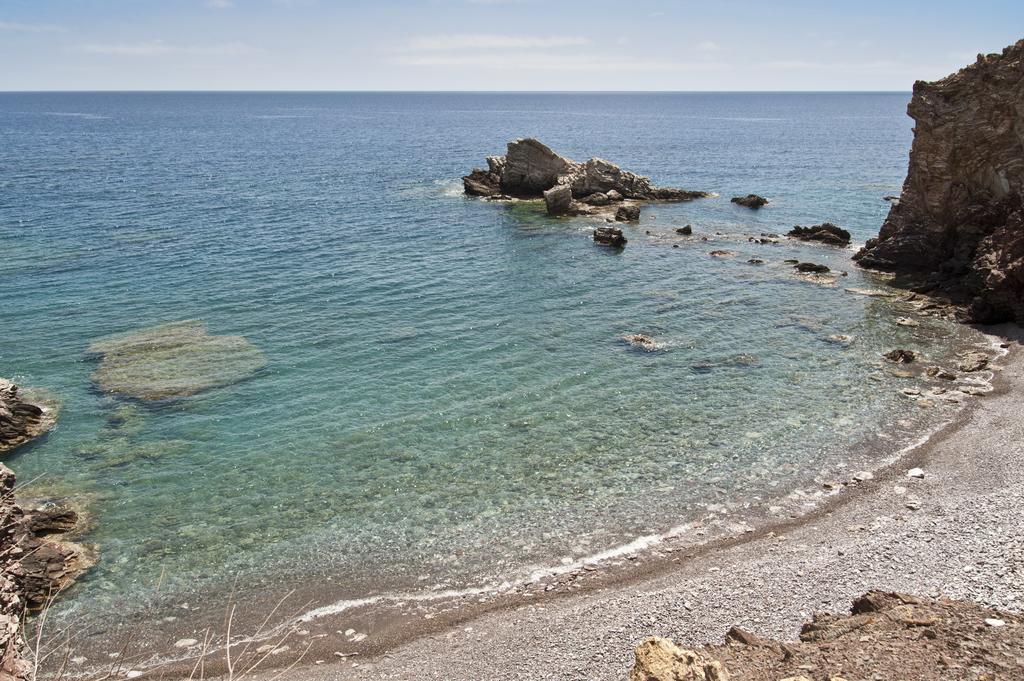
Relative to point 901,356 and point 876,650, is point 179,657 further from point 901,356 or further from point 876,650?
point 901,356

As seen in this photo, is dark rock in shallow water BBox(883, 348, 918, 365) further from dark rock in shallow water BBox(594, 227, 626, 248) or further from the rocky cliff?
the rocky cliff

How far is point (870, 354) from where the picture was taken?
112ft

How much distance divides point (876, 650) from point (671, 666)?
459 centimetres

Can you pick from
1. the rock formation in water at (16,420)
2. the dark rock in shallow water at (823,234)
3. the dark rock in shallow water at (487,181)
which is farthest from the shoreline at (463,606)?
the dark rock in shallow water at (487,181)

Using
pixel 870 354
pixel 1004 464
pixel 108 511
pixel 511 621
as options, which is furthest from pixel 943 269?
pixel 108 511

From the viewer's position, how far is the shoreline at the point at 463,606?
16844mm

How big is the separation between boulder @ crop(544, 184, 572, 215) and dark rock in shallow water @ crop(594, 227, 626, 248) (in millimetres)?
10989

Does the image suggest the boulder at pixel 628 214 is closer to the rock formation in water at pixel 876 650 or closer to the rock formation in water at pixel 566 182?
the rock formation in water at pixel 566 182

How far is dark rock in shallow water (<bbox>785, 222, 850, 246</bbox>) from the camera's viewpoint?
184 ft

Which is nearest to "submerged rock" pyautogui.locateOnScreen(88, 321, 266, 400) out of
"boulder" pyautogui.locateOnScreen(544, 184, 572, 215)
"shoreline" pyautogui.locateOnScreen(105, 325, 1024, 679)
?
"shoreline" pyautogui.locateOnScreen(105, 325, 1024, 679)

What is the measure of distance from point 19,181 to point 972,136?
94.3 meters

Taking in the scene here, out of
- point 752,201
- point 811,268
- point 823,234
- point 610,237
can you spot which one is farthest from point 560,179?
point 811,268

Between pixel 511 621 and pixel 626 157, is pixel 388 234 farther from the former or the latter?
pixel 626 157

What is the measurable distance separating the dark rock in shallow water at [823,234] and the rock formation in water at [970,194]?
840 cm
